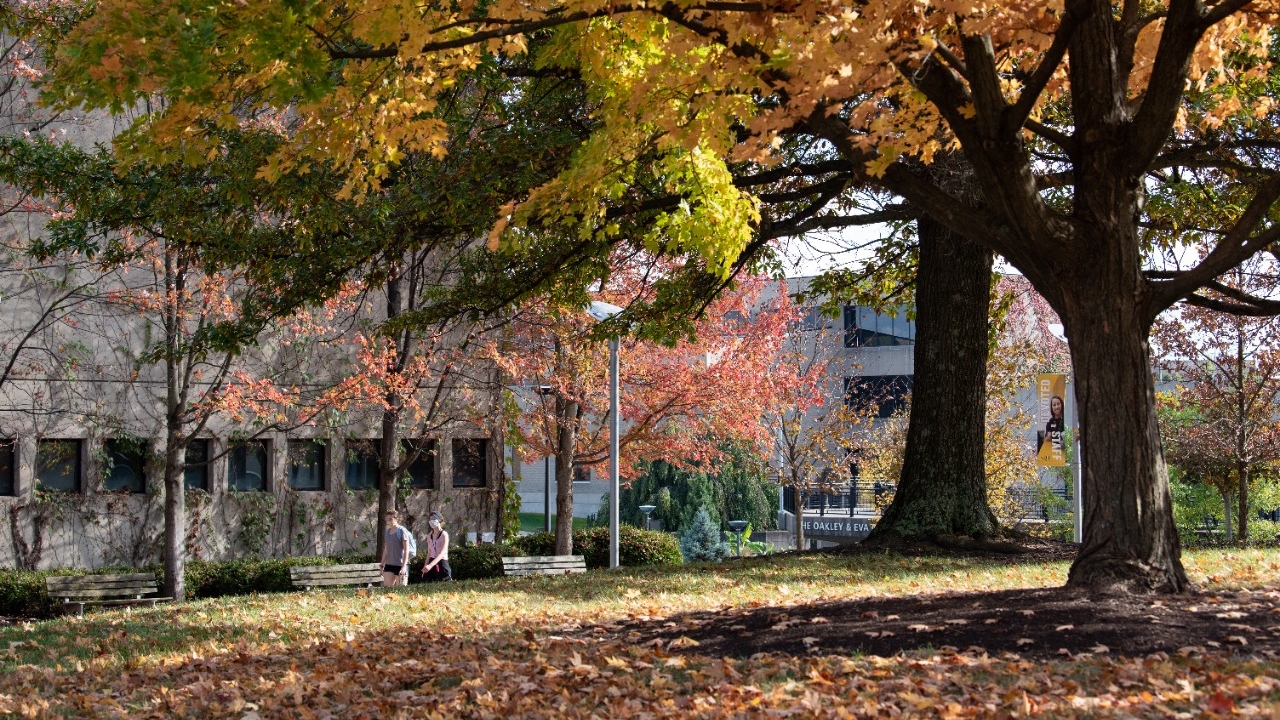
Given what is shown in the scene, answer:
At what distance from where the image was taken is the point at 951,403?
48.2ft

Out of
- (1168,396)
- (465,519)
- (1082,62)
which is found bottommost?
(465,519)

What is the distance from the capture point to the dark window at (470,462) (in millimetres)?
27103

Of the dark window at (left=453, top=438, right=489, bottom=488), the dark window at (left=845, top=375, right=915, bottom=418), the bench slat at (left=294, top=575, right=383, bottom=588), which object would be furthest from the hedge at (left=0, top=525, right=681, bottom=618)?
the dark window at (left=845, top=375, right=915, bottom=418)

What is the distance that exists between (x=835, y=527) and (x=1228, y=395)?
589 inches

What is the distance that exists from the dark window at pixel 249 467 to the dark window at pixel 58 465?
2821mm

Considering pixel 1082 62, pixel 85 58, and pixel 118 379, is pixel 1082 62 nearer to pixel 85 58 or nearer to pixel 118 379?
pixel 85 58

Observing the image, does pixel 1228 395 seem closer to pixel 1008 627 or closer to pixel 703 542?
pixel 703 542

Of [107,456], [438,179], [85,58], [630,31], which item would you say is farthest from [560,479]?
[85,58]

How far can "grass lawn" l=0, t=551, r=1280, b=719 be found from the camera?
572cm

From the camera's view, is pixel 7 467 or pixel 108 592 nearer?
pixel 108 592

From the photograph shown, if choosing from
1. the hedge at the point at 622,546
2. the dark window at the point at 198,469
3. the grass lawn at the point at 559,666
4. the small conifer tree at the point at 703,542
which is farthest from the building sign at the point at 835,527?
the grass lawn at the point at 559,666

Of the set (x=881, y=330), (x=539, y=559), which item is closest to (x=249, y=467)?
(x=539, y=559)

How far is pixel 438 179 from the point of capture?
1229cm

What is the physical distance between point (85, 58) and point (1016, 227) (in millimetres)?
5924
